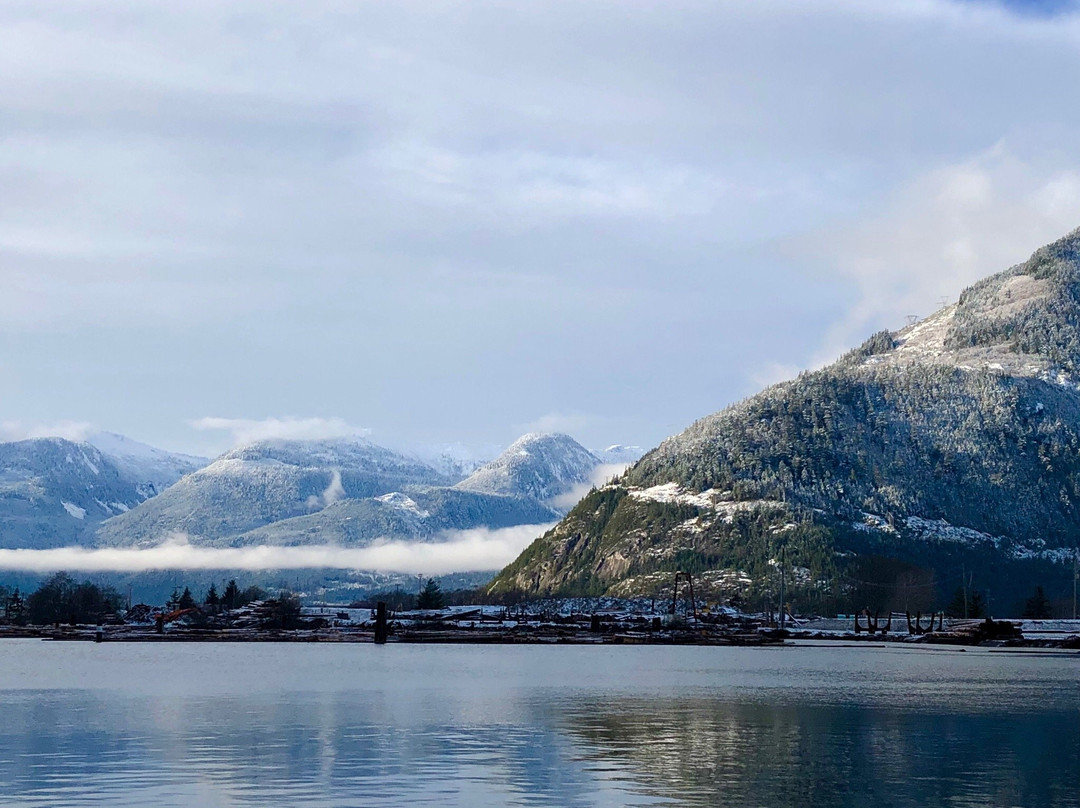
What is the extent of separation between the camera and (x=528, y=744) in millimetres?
89438

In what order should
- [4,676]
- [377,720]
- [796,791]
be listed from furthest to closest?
[4,676], [377,720], [796,791]

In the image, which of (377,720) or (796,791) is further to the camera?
(377,720)

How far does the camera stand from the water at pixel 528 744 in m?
68.5

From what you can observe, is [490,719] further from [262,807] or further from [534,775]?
[262,807]

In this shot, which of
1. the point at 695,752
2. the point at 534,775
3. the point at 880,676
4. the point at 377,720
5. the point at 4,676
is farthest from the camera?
the point at 880,676

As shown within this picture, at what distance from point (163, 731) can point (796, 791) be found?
150 ft

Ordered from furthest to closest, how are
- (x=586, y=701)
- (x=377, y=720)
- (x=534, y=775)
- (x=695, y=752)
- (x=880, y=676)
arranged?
(x=880, y=676) → (x=586, y=701) → (x=377, y=720) → (x=695, y=752) → (x=534, y=775)

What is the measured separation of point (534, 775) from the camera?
74.9m

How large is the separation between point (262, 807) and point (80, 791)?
1005 cm

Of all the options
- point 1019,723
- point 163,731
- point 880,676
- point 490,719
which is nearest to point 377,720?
point 490,719

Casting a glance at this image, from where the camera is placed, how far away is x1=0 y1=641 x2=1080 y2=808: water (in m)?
68.5

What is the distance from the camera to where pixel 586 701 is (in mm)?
128375

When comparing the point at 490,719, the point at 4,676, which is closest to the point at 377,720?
the point at 490,719

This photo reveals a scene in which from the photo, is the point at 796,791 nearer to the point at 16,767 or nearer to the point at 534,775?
the point at 534,775
